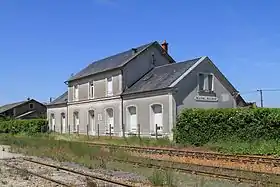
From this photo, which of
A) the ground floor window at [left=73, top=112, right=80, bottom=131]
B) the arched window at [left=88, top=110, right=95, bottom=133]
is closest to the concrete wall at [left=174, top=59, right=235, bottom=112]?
the arched window at [left=88, top=110, right=95, bottom=133]

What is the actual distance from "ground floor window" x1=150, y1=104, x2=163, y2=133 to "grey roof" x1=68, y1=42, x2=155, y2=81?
6.14 m

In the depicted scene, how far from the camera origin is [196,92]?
28953 millimetres

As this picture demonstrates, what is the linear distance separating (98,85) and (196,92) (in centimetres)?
1121

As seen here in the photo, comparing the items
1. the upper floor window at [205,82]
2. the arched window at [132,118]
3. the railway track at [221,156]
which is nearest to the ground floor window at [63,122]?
the arched window at [132,118]

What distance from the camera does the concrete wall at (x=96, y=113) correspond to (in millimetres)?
33031

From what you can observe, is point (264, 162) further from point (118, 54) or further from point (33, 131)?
point (33, 131)

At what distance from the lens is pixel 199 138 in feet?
75.5

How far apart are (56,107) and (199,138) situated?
25.7 metres

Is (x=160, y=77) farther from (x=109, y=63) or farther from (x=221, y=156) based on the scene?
(x=221, y=156)

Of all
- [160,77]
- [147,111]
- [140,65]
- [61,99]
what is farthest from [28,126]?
[160,77]

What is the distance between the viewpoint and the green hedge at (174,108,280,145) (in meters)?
19.5

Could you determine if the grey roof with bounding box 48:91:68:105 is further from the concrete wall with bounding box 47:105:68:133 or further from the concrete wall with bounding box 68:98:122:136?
the concrete wall with bounding box 68:98:122:136

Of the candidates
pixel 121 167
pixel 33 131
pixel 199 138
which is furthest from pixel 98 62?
pixel 121 167

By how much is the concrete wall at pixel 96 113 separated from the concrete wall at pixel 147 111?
1.28 metres
